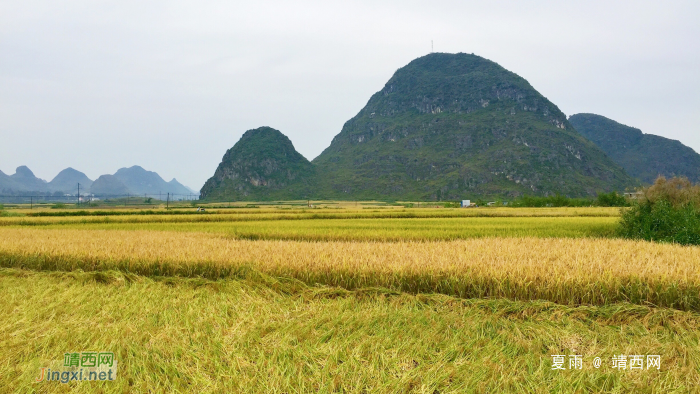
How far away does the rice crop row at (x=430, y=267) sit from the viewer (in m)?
6.40

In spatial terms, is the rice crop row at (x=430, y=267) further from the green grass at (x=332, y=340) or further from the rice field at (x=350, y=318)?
the green grass at (x=332, y=340)

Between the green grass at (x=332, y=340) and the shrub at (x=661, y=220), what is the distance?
12257mm

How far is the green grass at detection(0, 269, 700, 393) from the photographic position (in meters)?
3.74

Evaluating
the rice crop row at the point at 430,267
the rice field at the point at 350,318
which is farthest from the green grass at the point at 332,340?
the rice crop row at the point at 430,267

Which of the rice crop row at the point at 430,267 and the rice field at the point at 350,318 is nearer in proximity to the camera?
the rice field at the point at 350,318

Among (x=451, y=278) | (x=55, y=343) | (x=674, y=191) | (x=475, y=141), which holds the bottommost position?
(x=55, y=343)

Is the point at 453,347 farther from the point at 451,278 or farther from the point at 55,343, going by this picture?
the point at 55,343

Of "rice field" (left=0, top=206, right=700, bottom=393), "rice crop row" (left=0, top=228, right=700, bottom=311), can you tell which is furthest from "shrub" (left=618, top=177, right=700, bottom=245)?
"rice field" (left=0, top=206, right=700, bottom=393)

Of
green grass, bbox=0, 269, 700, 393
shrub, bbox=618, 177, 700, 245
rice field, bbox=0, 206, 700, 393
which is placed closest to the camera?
green grass, bbox=0, 269, 700, 393

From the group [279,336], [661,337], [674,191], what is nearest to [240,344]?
[279,336]

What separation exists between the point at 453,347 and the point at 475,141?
205 meters

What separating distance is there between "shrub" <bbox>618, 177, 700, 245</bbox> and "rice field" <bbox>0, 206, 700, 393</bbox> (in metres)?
7.69

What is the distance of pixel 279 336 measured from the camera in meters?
5.00

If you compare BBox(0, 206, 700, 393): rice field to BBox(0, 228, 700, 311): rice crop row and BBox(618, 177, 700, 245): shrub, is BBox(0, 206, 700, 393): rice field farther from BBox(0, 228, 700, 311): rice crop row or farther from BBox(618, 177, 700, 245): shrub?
BBox(618, 177, 700, 245): shrub
